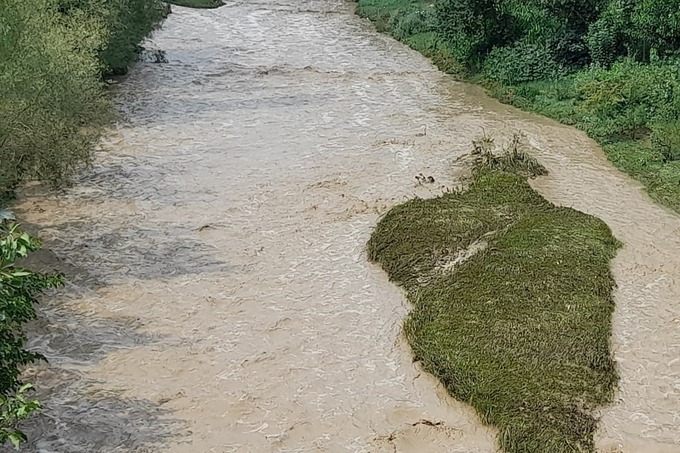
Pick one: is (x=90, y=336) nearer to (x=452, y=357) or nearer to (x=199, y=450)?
(x=199, y=450)

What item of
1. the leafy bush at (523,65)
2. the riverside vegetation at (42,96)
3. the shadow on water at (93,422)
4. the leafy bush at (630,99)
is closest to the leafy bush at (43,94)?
the riverside vegetation at (42,96)

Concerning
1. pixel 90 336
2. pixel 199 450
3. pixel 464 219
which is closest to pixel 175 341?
pixel 90 336

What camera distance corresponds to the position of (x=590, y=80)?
21.2m

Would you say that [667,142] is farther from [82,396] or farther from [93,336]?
[82,396]

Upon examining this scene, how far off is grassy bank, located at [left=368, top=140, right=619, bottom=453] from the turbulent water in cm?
35

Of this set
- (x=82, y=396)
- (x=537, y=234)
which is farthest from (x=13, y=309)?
(x=537, y=234)

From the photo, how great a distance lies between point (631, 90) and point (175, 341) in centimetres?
1437

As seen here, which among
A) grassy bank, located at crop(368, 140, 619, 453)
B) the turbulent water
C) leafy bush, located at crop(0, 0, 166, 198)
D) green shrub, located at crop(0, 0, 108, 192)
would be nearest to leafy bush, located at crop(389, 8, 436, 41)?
the turbulent water

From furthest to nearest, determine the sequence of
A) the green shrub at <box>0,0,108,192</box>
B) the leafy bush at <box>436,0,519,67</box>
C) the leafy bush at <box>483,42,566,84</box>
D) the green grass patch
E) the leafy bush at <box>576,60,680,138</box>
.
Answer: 1. the green grass patch
2. the leafy bush at <box>436,0,519,67</box>
3. the leafy bush at <box>483,42,566,84</box>
4. the leafy bush at <box>576,60,680,138</box>
5. the green shrub at <box>0,0,108,192</box>

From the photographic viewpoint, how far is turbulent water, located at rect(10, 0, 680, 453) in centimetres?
966

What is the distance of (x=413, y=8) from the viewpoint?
1410 inches

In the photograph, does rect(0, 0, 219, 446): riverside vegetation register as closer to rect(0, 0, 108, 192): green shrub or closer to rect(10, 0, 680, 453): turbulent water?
rect(0, 0, 108, 192): green shrub

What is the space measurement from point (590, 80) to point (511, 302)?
11598 mm

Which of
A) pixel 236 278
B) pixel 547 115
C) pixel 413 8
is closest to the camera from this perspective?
pixel 236 278
